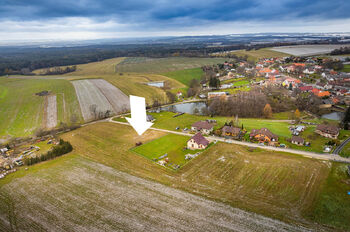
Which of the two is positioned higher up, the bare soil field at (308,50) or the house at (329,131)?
the bare soil field at (308,50)

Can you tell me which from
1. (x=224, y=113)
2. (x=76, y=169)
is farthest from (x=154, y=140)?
(x=224, y=113)

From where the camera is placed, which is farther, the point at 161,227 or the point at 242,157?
the point at 242,157

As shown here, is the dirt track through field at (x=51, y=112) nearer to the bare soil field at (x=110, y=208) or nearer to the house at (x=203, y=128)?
the bare soil field at (x=110, y=208)

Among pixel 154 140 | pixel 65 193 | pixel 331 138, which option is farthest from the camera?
pixel 154 140

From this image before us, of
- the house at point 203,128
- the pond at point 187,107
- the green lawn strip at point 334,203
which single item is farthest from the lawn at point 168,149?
the pond at point 187,107

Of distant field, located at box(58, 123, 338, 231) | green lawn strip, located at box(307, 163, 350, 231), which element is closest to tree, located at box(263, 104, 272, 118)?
distant field, located at box(58, 123, 338, 231)

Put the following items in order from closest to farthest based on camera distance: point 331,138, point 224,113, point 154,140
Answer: point 331,138 < point 154,140 < point 224,113

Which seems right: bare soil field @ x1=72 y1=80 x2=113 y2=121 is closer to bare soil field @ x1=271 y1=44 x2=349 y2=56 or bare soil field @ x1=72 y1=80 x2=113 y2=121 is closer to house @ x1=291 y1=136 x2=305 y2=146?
house @ x1=291 y1=136 x2=305 y2=146

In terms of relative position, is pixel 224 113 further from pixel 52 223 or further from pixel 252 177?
pixel 52 223
